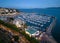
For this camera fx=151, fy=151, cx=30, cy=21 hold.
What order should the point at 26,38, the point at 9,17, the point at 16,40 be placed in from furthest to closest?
the point at 9,17 → the point at 26,38 → the point at 16,40

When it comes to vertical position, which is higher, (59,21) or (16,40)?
(16,40)

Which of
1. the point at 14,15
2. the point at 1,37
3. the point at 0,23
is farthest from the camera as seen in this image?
the point at 14,15

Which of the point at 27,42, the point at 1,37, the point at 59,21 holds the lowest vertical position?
the point at 59,21

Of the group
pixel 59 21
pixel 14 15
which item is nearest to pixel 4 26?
pixel 14 15

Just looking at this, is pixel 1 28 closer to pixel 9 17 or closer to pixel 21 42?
pixel 21 42

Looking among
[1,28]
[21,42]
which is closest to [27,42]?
[21,42]

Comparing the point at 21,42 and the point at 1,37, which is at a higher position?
the point at 1,37

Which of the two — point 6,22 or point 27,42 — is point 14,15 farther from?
point 27,42

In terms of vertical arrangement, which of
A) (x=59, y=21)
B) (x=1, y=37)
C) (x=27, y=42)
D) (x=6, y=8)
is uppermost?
(x=6, y=8)

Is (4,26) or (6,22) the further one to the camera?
(6,22)
